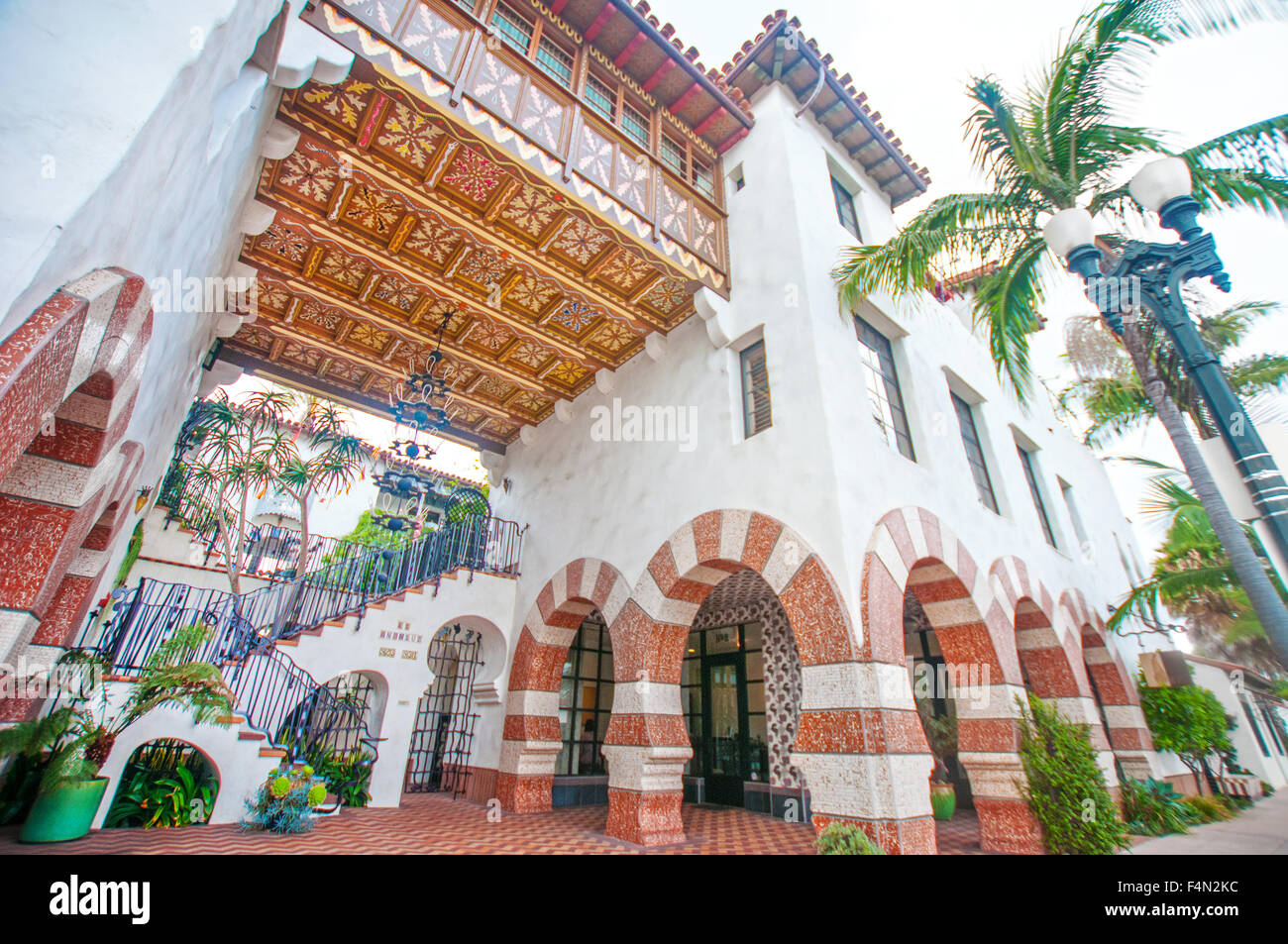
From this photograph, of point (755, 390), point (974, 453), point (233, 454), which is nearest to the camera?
point (755, 390)

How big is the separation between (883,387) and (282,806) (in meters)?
8.22

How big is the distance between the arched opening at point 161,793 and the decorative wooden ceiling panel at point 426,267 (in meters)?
5.78

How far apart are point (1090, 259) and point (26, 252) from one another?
572 centimetres

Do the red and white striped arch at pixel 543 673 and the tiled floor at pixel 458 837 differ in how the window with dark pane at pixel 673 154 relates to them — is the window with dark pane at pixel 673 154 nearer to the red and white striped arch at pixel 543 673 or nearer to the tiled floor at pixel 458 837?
the red and white striped arch at pixel 543 673

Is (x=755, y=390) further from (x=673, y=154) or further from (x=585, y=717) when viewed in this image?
(x=585, y=717)

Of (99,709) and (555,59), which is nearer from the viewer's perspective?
(99,709)

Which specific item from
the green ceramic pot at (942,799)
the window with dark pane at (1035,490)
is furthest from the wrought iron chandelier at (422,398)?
the window with dark pane at (1035,490)

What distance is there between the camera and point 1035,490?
9977mm

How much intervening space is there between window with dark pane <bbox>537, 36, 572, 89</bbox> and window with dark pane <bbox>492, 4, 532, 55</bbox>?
195mm

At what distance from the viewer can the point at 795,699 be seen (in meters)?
8.45

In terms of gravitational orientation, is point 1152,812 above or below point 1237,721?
below

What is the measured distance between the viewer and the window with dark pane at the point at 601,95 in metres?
7.27

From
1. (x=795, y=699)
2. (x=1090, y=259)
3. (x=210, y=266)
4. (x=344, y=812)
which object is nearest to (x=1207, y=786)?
(x=795, y=699)
